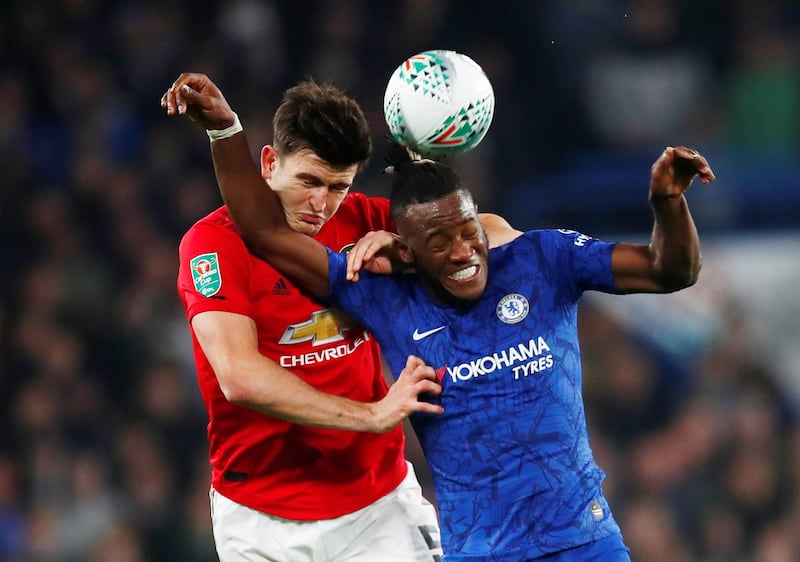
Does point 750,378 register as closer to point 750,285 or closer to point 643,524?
point 750,285

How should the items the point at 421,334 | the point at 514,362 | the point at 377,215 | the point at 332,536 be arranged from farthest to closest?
the point at 377,215 → the point at 332,536 → the point at 421,334 → the point at 514,362

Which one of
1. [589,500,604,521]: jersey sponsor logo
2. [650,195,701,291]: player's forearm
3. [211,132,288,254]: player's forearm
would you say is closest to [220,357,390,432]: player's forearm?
[211,132,288,254]: player's forearm

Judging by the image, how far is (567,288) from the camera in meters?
3.67

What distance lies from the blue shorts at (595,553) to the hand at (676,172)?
3.17ft

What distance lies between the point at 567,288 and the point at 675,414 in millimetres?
4220

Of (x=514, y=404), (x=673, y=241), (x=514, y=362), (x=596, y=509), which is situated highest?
(x=673, y=241)

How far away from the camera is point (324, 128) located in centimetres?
384

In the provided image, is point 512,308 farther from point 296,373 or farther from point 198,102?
point 198,102

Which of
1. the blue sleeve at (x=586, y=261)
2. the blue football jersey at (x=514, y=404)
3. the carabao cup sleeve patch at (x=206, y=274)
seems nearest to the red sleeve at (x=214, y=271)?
the carabao cup sleeve patch at (x=206, y=274)

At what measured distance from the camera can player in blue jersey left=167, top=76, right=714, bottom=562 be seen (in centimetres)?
349

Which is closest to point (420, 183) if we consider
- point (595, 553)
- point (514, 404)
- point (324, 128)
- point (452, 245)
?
point (452, 245)

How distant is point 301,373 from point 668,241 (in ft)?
3.92

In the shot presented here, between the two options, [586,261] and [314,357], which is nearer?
[586,261]

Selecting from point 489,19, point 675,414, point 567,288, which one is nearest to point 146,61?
point 489,19
